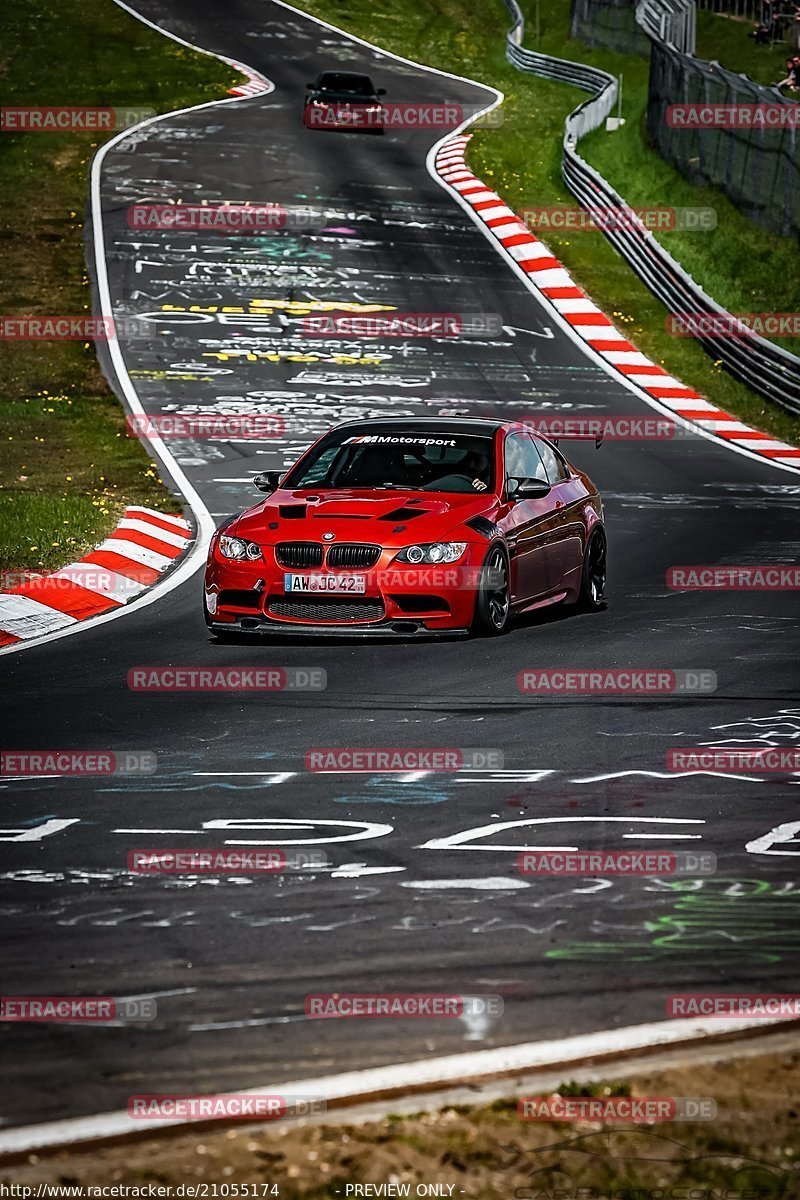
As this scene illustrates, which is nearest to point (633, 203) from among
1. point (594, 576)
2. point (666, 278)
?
point (666, 278)

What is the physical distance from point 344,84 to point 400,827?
3834 cm

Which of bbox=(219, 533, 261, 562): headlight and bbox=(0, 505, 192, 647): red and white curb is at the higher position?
bbox=(219, 533, 261, 562): headlight

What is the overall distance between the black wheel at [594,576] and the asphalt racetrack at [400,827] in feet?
0.49

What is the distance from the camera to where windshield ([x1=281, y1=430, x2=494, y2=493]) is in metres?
13.0

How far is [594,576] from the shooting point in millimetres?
13906

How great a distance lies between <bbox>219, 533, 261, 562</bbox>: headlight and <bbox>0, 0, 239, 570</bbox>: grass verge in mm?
2842

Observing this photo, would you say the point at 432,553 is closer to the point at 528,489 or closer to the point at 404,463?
the point at 528,489

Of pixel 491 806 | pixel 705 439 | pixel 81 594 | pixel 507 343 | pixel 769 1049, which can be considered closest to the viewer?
pixel 769 1049

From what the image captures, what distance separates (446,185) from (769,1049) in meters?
33.9

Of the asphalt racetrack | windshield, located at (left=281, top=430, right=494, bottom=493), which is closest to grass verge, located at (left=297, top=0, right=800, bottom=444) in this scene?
the asphalt racetrack

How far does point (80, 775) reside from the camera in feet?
28.6

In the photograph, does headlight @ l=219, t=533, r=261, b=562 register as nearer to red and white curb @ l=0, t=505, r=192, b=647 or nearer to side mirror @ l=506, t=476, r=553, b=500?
red and white curb @ l=0, t=505, r=192, b=647

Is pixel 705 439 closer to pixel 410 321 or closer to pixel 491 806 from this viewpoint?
pixel 410 321

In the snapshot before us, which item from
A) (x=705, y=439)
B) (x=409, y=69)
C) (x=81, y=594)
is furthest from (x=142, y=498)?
(x=409, y=69)
